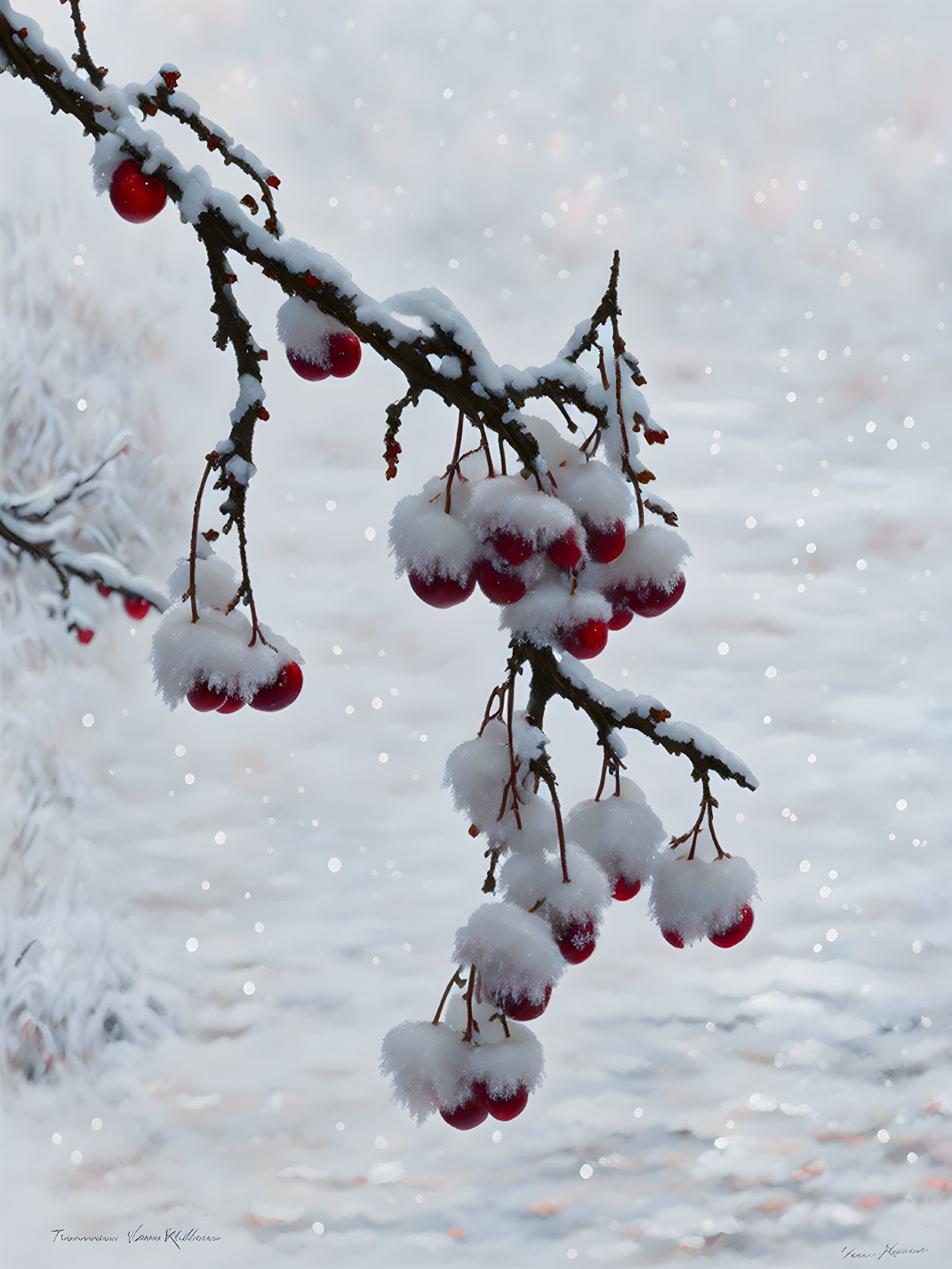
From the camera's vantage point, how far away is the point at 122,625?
1.99 meters

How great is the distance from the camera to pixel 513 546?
588 millimetres

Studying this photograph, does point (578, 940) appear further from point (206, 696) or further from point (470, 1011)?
point (206, 696)

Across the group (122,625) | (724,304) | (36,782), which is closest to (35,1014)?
(36,782)

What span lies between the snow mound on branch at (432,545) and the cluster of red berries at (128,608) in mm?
1416

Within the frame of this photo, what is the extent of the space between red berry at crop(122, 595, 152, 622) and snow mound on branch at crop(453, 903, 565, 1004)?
1419mm

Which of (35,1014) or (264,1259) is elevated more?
(35,1014)

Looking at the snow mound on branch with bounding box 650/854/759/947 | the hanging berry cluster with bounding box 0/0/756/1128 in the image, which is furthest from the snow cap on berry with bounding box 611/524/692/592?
the snow mound on branch with bounding box 650/854/759/947

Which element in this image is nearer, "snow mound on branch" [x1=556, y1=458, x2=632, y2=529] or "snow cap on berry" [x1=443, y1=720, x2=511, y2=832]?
"snow mound on branch" [x1=556, y1=458, x2=632, y2=529]

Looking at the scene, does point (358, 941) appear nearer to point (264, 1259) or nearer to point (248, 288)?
point (264, 1259)

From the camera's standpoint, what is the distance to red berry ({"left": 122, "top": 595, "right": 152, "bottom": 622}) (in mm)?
1933

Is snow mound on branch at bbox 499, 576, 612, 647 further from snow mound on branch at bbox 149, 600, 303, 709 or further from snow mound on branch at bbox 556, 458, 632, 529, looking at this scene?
snow mound on branch at bbox 149, 600, 303, 709

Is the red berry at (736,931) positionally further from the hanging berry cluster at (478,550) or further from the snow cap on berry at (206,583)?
the snow cap on berry at (206,583)

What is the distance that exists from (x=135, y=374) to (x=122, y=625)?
471 mm

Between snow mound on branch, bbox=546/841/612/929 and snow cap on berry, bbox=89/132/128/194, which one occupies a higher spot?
snow cap on berry, bbox=89/132/128/194
